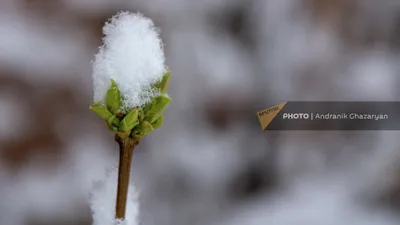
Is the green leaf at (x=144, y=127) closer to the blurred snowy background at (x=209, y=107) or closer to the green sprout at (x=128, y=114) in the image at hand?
the green sprout at (x=128, y=114)

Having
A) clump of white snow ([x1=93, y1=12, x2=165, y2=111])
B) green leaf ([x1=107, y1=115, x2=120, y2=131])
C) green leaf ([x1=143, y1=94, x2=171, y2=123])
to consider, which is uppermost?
clump of white snow ([x1=93, y1=12, x2=165, y2=111])

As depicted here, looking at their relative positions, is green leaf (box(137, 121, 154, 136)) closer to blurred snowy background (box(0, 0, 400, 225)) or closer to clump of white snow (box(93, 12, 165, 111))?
clump of white snow (box(93, 12, 165, 111))

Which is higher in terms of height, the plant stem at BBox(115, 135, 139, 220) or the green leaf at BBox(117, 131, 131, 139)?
the green leaf at BBox(117, 131, 131, 139)

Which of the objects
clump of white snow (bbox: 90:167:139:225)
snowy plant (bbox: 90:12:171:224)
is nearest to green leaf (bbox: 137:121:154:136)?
snowy plant (bbox: 90:12:171:224)

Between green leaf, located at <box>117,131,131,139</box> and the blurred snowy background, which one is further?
the blurred snowy background

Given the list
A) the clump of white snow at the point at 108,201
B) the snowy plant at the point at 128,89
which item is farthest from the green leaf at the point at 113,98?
the clump of white snow at the point at 108,201

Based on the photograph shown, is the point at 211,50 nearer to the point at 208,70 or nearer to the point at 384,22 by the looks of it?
the point at 208,70

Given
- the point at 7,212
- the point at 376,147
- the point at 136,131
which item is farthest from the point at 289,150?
the point at 7,212
